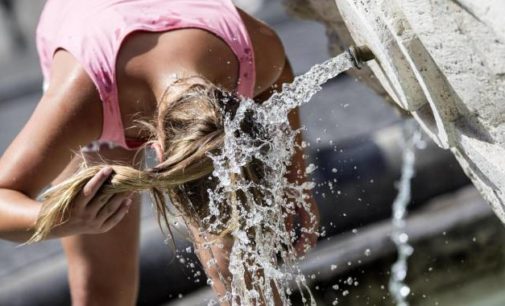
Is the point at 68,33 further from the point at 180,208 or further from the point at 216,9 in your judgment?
the point at 180,208

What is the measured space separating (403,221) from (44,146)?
1495 millimetres

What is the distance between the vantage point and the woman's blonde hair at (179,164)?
5.70 ft

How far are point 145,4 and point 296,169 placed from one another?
1.59ft

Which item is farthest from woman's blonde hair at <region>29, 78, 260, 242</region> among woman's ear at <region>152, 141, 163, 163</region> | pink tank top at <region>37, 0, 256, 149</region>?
pink tank top at <region>37, 0, 256, 149</region>

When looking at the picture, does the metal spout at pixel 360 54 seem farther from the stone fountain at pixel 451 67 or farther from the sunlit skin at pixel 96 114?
the sunlit skin at pixel 96 114

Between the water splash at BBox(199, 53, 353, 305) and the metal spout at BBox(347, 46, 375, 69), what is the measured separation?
0.01 m

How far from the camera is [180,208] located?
190cm

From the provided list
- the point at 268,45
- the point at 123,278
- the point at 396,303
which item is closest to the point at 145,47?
the point at 268,45

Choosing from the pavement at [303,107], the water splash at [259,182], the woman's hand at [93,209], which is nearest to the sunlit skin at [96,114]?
the woman's hand at [93,209]

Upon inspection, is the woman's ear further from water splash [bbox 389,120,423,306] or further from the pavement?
water splash [bbox 389,120,423,306]

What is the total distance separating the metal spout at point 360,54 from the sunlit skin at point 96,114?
0.30m

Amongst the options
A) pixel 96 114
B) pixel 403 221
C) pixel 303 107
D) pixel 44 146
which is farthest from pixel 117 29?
pixel 303 107

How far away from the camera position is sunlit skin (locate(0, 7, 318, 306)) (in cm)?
180

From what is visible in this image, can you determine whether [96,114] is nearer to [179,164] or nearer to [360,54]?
[179,164]
